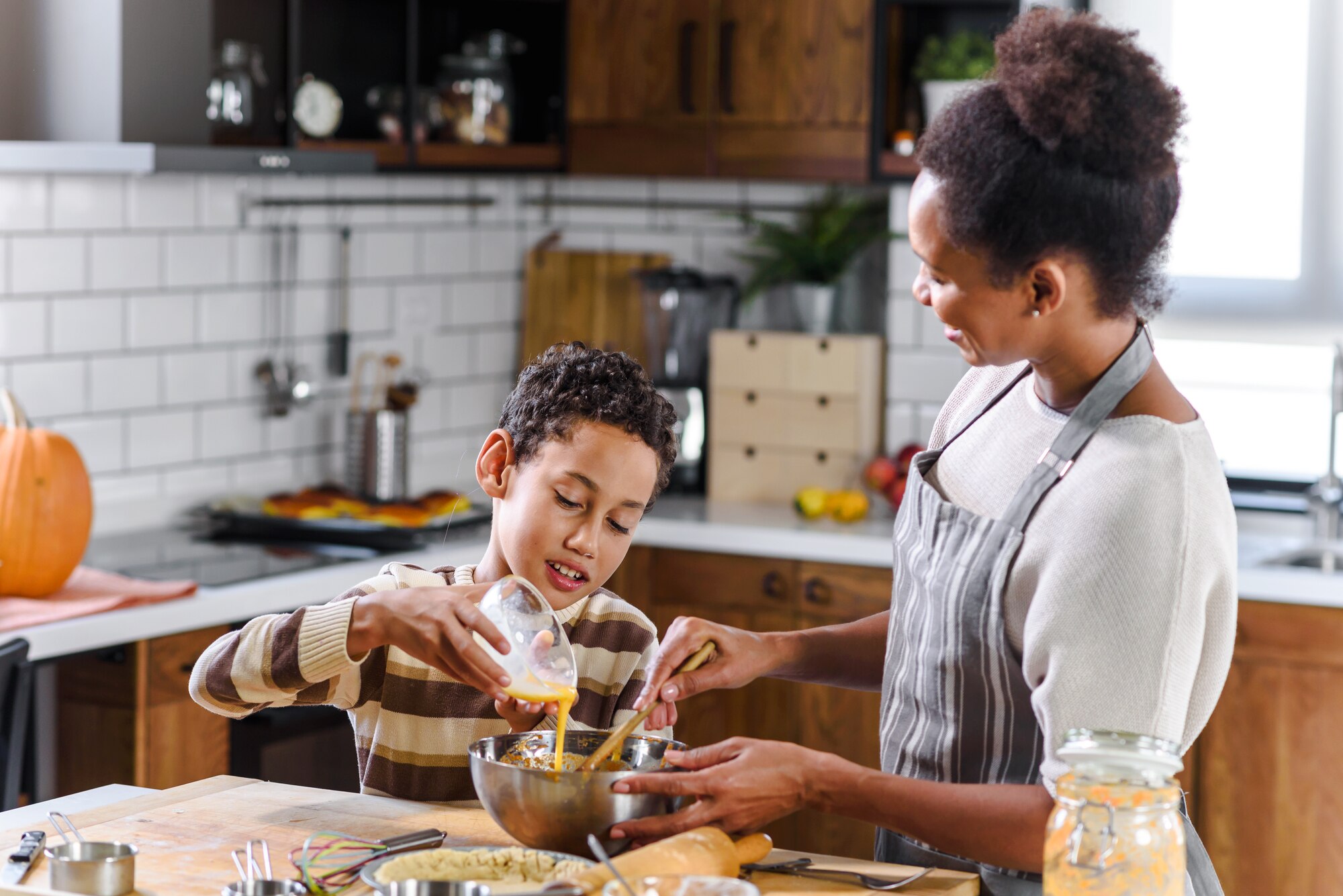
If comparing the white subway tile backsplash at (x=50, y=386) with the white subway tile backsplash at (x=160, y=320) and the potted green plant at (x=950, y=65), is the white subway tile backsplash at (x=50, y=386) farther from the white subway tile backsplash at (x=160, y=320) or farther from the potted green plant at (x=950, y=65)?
the potted green plant at (x=950, y=65)

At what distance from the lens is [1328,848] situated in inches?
128

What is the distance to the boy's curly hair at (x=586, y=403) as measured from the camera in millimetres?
1758

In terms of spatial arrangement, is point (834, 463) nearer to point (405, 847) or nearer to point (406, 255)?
point (406, 255)

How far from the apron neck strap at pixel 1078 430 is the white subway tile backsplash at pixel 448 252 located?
9.94ft

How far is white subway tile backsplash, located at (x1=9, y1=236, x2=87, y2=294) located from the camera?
128 inches

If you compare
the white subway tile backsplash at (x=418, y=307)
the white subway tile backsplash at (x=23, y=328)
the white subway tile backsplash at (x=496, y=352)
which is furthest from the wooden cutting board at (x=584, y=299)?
the white subway tile backsplash at (x=23, y=328)

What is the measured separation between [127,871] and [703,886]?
464 millimetres

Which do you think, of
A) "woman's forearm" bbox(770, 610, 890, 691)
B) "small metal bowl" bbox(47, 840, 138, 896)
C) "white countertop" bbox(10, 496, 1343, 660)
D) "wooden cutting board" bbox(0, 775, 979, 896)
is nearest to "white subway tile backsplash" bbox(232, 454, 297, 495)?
"white countertop" bbox(10, 496, 1343, 660)

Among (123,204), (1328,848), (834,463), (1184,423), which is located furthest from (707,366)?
(1184,423)

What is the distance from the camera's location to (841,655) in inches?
69.7

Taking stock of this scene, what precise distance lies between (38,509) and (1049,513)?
1.96m

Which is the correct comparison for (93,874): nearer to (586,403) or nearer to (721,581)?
(586,403)

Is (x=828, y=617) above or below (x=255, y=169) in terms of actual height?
below

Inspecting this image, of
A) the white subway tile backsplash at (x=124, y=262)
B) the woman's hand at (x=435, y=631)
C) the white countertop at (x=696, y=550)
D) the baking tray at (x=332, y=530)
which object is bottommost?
the white countertop at (x=696, y=550)
